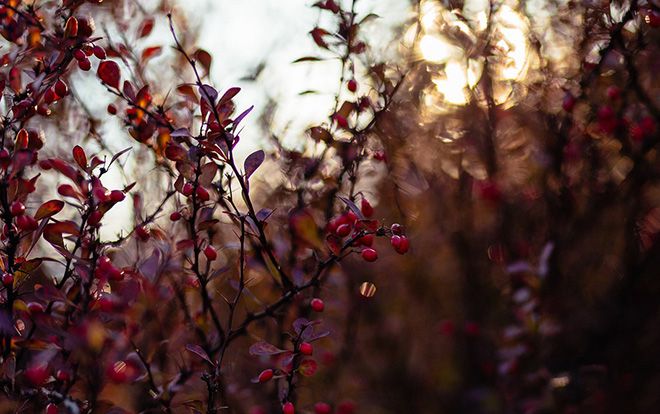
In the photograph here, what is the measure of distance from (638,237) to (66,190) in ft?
9.42

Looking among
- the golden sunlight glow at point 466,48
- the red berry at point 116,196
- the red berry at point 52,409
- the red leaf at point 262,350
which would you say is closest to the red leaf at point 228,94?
the red berry at point 116,196

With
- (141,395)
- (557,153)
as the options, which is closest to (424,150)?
(557,153)

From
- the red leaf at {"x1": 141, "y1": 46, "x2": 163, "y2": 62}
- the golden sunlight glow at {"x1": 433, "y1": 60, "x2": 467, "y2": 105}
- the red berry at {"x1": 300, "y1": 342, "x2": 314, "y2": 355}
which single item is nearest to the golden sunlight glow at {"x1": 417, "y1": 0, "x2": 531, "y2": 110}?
the golden sunlight glow at {"x1": 433, "y1": 60, "x2": 467, "y2": 105}

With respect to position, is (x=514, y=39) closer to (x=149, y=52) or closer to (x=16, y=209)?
(x=149, y=52)

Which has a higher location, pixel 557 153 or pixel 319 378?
pixel 557 153

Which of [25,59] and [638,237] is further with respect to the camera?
A: [638,237]

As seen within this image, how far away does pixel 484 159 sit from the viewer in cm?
380

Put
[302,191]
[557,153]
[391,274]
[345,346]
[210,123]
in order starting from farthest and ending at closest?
1. [391,274]
2. [345,346]
3. [557,153]
4. [302,191]
5. [210,123]

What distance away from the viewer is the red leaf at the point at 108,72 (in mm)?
1802

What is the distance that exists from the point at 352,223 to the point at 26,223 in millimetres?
800

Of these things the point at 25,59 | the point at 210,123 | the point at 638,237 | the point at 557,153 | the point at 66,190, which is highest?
the point at 557,153

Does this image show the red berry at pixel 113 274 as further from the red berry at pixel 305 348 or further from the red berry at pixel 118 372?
the red berry at pixel 305 348

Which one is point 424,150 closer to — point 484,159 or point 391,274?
point 484,159

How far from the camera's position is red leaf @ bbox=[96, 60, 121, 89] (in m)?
1.80
